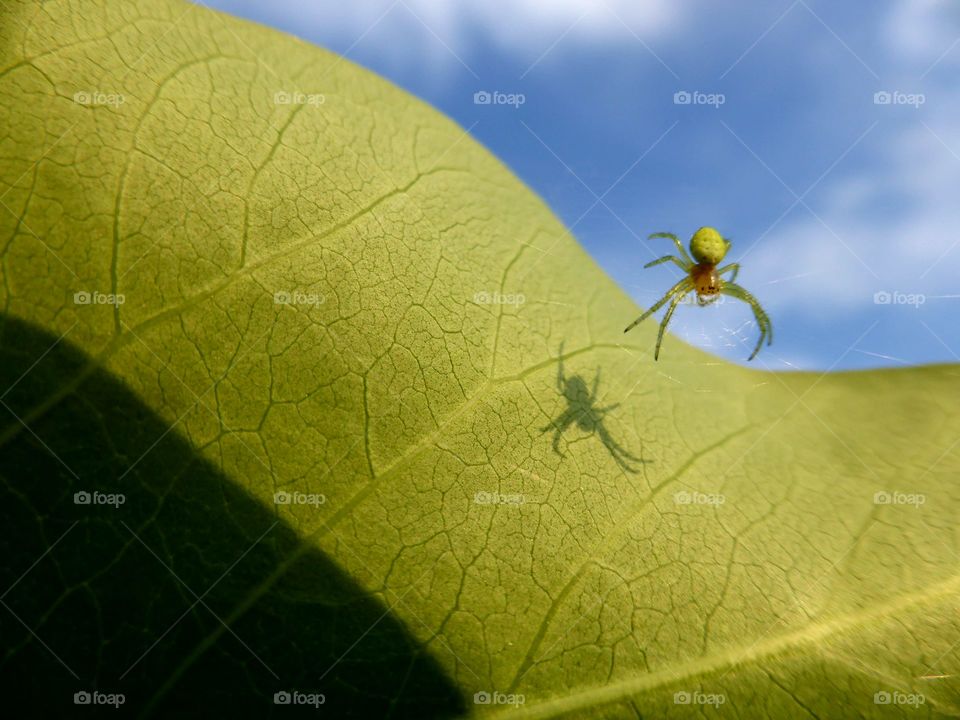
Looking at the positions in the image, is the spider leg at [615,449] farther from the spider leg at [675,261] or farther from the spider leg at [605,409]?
the spider leg at [675,261]

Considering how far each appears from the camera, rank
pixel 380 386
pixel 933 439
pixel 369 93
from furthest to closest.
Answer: pixel 933 439 → pixel 369 93 → pixel 380 386

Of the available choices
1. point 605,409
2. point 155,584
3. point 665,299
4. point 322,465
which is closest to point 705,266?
point 665,299

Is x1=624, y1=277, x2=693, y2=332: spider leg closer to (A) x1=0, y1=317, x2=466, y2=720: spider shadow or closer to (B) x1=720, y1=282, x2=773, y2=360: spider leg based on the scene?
(B) x1=720, y1=282, x2=773, y2=360: spider leg

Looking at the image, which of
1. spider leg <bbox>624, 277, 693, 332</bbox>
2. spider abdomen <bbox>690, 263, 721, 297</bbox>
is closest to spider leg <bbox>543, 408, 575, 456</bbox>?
spider leg <bbox>624, 277, 693, 332</bbox>

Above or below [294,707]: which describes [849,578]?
above

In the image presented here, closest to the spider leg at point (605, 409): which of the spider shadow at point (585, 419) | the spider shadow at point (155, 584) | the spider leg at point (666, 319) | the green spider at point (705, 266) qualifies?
the spider shadow at point (585, 419)

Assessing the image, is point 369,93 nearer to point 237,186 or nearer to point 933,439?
point 237,186

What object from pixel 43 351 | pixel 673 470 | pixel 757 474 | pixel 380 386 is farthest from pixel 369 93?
pixel 757 474
